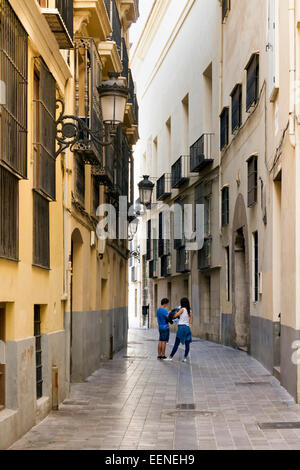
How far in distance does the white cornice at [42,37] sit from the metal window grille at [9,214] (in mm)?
1967

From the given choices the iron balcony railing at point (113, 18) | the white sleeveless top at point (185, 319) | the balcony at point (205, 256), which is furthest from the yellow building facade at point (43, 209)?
the balcony at point (205, 256)

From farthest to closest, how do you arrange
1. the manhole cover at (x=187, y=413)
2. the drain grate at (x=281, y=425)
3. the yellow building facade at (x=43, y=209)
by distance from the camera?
the manhole cover at (x=187, y=413)
the drain grate at (x=281, y=425)
the yellow building facade at (x=43, y=209)

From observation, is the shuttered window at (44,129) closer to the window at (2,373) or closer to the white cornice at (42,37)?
the white cornice at (42,37)

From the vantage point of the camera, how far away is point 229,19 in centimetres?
2612

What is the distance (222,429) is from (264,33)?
11.1 m

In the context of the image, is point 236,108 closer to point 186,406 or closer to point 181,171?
point 181,171

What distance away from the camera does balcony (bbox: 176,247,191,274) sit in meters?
33.7

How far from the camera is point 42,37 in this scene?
11672 millimetres

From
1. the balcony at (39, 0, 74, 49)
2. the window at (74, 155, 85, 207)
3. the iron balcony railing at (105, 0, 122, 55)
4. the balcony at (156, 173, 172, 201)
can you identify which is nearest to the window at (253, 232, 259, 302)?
the iron balcony railing at (105, 0, 122, 55)

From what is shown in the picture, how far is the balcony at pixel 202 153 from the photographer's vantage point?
29.9 metres

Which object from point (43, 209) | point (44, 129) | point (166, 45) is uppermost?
point (166, 45)

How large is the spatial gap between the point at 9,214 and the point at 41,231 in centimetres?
214

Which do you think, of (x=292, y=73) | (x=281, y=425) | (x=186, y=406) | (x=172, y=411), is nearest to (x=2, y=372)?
(x=281, y=425)
